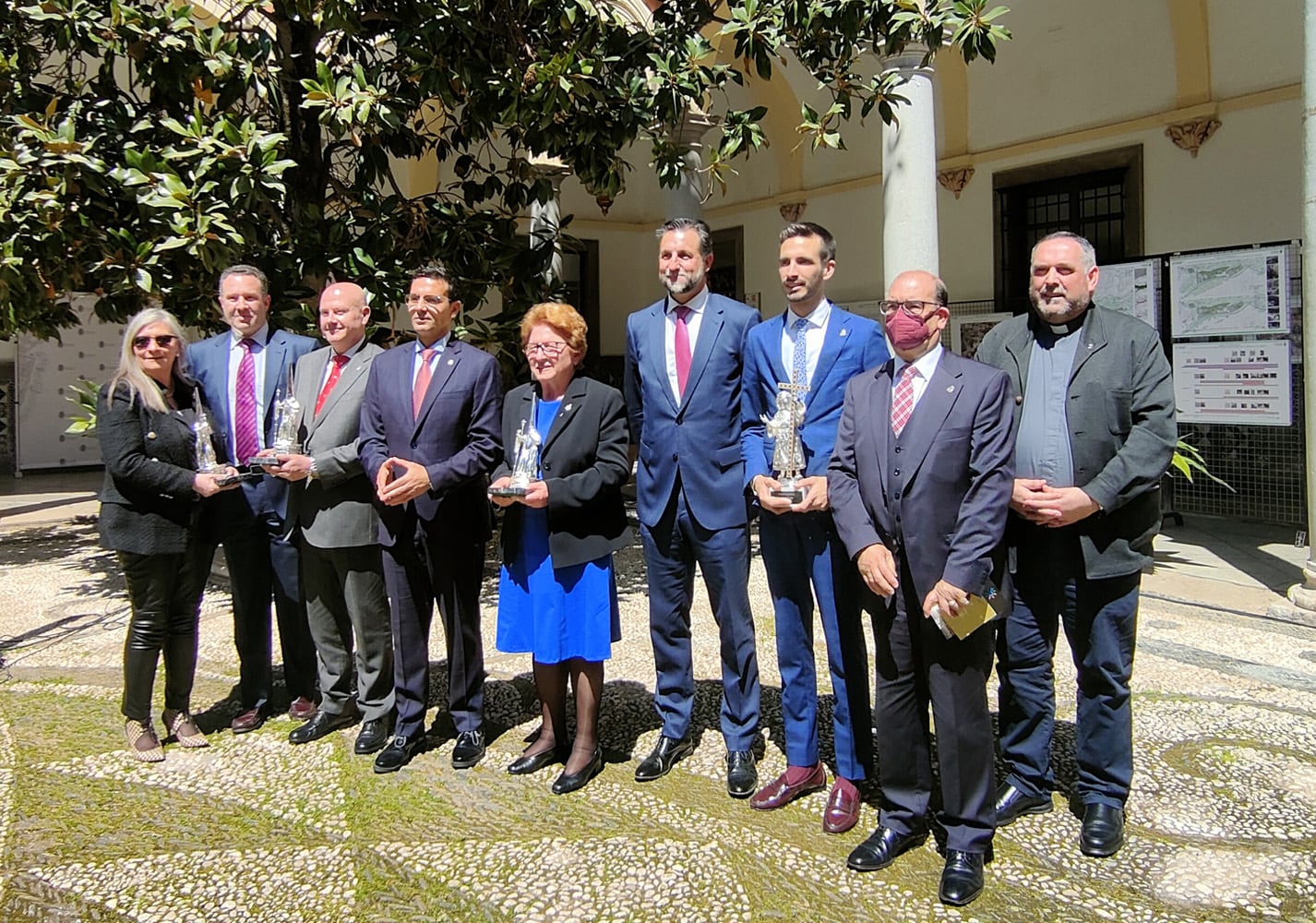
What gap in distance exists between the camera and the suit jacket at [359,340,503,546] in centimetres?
392

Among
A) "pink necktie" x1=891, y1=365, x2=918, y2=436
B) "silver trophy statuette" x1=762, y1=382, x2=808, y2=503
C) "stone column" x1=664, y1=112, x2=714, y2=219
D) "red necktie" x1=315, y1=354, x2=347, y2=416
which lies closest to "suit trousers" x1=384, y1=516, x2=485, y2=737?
"red necktie" x1=315, y1=354, x2=347, y2=416

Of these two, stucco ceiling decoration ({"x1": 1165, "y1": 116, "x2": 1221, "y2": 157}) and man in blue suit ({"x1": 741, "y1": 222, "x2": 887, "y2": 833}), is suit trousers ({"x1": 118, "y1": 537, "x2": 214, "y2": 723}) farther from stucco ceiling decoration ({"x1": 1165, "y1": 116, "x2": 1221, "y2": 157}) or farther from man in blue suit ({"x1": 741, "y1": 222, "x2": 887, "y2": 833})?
stucco ceiling decoration ({"x1": 1165, "y1": 116, "x2": 1221, "y2": 157})

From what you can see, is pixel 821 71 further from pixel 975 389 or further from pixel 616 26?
pixel 975 389

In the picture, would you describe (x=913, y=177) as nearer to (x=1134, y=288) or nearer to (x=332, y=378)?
(x=1134, y=288)

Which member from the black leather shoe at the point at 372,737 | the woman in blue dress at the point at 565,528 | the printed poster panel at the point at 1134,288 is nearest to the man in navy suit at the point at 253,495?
the black leather shoe at the point at 372,737

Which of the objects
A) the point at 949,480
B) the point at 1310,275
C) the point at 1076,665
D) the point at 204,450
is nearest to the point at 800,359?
the point at 949,480

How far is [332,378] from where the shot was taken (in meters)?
4.32

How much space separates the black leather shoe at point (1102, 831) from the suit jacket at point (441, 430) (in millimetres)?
2589

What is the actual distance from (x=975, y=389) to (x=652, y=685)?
107 inches

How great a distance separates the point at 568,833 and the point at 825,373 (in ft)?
6.23

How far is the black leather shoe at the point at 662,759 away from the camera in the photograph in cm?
378

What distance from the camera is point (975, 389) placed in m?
2.95

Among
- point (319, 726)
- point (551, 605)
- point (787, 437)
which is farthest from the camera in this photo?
point (319, 726)

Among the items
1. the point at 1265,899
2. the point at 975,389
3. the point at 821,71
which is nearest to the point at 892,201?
the point at 821,71
